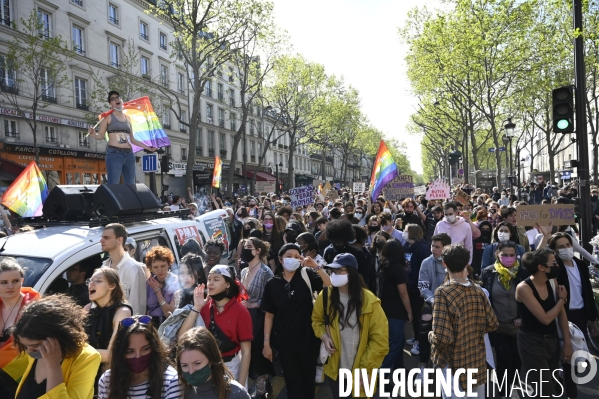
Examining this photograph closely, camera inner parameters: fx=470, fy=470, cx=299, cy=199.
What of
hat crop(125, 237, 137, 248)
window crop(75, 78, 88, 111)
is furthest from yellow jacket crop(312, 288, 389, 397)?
window crop(75, 78, 88, 111)

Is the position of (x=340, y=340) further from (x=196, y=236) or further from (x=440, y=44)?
(x=440, y=44)

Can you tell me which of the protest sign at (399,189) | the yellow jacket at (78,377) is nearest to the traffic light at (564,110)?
the protest sign at (399,189)

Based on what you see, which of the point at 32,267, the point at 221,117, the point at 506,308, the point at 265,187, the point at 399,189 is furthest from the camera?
the point at 221,117

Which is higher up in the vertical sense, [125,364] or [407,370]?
[125,364]

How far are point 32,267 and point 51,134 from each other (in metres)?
24.6

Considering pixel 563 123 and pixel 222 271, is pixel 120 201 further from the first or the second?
pixel 563 123

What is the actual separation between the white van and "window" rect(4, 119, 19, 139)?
21126 millimetres

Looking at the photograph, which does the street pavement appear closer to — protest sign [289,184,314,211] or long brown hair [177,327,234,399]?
long brown hair [177,327,234,399]

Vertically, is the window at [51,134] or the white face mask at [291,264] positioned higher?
the window at [51,134]

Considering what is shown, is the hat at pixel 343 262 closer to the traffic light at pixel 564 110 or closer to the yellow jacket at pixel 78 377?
the yellow jacket at pixel 78 377

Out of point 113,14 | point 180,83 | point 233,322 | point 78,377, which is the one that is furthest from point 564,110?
point 180,83

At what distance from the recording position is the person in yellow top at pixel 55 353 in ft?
7.98

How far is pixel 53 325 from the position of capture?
8.09 feet

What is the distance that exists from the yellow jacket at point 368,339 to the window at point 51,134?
25619mm
